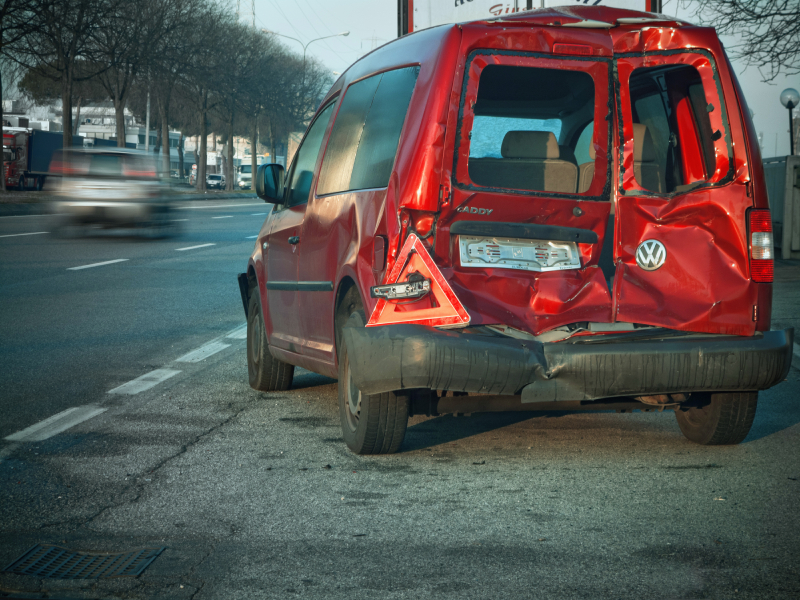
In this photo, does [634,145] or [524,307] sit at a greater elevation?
[634,145]

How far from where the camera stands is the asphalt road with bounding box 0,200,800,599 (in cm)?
342

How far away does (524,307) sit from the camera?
185 inches

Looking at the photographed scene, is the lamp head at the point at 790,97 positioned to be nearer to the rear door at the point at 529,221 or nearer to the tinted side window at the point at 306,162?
the tinted side window at the point at 306,162

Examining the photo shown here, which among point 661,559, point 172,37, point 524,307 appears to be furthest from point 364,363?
point 172,37

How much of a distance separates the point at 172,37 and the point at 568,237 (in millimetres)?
44377

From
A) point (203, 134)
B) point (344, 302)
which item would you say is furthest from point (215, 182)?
point (344, 302)

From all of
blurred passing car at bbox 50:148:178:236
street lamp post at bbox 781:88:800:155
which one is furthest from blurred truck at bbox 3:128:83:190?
street lamp post at bbox 781:88:800:155

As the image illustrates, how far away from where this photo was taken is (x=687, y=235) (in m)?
4.81

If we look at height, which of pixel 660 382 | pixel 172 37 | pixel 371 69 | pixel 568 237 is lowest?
pixel 660 382

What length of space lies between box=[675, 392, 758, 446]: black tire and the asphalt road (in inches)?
3.7

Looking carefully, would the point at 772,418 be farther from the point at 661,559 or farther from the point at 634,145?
the point at 661,559

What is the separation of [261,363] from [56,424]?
1.55 m

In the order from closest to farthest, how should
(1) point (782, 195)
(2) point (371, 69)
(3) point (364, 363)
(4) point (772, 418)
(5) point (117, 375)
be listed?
(3) point (364, 363), (2) point (371, 69), (4) point (772, 418), (5) point (117, 375), (1) point (782, 195)

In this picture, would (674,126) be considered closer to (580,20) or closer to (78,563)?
(580,20)
